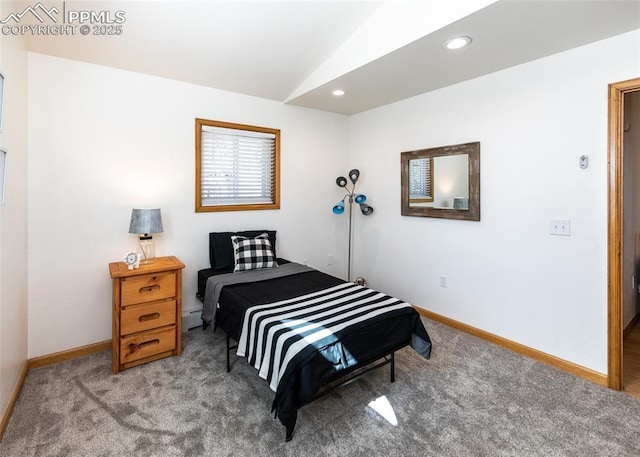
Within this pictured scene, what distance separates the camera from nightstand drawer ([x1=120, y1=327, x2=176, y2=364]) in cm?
250

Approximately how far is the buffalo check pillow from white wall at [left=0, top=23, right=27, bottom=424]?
160cm

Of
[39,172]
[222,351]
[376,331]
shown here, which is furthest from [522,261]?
[39,172]

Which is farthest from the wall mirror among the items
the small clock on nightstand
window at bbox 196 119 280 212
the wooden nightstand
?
the small clock on nightstand

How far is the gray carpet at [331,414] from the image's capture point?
1.76 meters

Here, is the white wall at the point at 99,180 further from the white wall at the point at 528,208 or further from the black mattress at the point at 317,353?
the white wall at the point at 528,208

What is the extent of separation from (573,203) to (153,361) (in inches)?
139

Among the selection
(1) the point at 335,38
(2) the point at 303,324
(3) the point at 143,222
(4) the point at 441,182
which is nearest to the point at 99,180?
(3) the point at 143,222

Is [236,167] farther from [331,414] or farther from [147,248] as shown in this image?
[331,414]

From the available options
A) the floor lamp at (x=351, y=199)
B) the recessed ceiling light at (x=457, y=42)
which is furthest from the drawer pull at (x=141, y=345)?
the recessed ceiling light at (x=457, y=42)

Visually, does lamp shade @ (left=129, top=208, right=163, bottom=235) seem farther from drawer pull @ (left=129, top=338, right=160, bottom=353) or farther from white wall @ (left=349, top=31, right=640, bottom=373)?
white wall @ (left=349, top=31, right=640, bottom=373)

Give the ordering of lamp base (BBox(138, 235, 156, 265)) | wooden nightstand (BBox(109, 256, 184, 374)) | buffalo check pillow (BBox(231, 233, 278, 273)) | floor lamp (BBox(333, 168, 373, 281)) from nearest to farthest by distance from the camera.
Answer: wooden nightstand (BBox(109, 256, 184, 374)), lamp base (BBox(138, 235, 156, 265)), buffalo check pillow (BBox(231, 233, 278, 273)), floor lamp (BBox(333, 168, 373, 281))

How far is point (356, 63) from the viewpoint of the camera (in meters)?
2.79

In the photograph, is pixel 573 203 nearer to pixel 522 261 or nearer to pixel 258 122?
pixel 522 261

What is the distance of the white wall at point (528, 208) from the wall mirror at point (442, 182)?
0.09 meters
